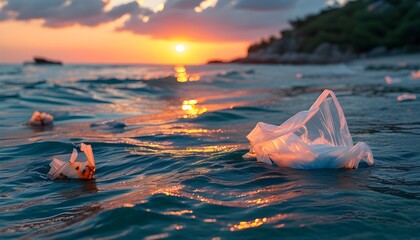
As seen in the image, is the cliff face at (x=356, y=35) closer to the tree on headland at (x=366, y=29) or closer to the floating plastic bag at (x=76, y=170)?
the tree on headland at (x=366, y=29)

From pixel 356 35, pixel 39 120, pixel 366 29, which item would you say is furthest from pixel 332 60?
pixel 39 120

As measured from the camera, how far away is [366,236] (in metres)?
2.74

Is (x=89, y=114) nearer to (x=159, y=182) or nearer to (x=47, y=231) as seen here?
(x=159, y=182)

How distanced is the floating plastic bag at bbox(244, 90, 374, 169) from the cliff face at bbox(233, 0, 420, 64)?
55.6m

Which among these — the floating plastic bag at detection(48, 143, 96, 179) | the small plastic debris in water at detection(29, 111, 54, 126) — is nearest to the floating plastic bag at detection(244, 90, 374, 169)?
the floating plastic bag at detection(48, 143, 96, 179)

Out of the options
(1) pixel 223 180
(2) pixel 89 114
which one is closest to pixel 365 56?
(2) pixel 89 114

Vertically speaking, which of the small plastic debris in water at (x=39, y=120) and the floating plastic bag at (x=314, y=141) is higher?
the small plastic debris in water at (x=39, y=120)

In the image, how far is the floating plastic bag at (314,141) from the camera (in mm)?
4324

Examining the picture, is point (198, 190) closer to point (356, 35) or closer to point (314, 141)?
point (314, 141)

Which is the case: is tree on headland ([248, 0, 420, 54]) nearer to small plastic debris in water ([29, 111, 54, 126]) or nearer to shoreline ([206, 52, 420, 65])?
shoreline ([206, 52, 420, 65])

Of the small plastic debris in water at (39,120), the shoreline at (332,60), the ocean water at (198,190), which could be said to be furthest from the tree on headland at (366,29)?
the ocean water at (198,190)

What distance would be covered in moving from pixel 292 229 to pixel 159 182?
155cm

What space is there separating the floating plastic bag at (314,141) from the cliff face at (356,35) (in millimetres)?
55640

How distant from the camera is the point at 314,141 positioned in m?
4.53
